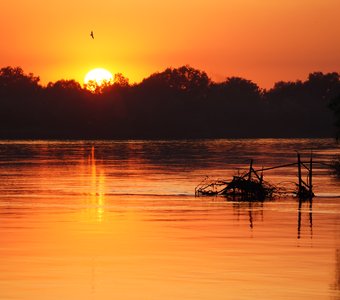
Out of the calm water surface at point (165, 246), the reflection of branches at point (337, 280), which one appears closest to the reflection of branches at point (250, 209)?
the calm water surface at point (165, 246)

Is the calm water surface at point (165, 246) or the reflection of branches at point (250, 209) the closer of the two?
the calm water surface at point (165, 246)

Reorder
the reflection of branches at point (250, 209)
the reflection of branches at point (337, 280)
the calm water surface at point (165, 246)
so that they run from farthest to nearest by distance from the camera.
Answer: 1. the reflection of branches at point (250, 209)
2. the calm water surface at point (165, 246)
3. the reflection of branches at point (337, 280)

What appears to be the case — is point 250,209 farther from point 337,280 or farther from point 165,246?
point 337,280

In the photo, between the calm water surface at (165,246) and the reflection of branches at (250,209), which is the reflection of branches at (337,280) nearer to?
the calm water surface at (165,246)

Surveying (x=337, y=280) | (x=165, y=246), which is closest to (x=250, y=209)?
(x=165, y=246)

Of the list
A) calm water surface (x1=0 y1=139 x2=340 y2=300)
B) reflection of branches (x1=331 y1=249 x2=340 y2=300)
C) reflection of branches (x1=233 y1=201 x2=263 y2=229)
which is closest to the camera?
reflection of branches (x1=331 y1=249 x2=340 y2=300)

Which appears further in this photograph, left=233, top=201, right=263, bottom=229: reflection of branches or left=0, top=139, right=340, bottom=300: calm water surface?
left=233, top=201, right=263, bottom=229: reflection of branches

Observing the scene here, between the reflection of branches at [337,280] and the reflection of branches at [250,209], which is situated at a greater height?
the reflection of branches at [250,209]

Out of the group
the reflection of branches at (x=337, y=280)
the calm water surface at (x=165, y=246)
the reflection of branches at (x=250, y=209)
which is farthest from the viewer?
the reflection of branches at (x=250, y=209)

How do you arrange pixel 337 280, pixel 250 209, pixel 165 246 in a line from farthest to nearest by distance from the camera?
pixel 250 209, pixel 165 246, pixel 337 280

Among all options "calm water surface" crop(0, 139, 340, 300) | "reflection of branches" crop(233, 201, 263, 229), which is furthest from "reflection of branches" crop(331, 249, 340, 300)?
"reflection of branches" crop(233, 201, 263, 229)

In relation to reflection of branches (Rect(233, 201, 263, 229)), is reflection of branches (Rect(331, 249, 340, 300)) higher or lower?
lower

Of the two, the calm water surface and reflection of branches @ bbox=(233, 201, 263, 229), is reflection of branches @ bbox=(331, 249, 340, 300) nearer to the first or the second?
the calm water surface

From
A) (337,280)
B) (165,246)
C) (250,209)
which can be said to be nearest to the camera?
(337,280)
